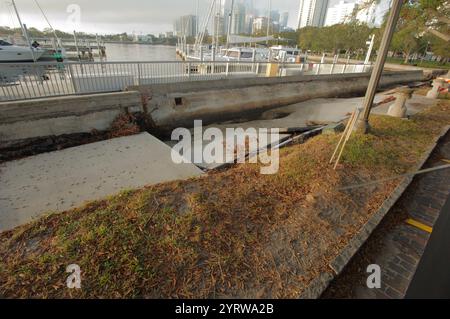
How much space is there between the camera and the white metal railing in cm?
722

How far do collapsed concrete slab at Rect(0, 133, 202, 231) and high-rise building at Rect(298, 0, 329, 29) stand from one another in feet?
317

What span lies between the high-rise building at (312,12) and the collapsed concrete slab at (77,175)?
9673cm

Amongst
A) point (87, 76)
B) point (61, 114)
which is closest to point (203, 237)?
point (61, 114)

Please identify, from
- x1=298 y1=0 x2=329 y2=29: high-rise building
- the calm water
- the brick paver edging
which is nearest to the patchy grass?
the brick paver edging

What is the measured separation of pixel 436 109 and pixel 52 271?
1545 centimetres

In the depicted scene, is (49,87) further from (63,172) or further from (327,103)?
(327,103)

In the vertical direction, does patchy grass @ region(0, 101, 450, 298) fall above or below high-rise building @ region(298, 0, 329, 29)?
below

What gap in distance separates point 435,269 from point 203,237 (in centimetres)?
372

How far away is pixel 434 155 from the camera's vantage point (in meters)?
6.55

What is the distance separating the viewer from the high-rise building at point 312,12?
84438 millimetres

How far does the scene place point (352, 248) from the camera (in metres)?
3.32

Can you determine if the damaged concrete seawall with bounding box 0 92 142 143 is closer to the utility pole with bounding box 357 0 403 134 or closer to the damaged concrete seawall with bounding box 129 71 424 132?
the damaged concrete seawall with bounding box 129 71 424 132

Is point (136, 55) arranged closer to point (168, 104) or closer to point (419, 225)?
point (168, 104)

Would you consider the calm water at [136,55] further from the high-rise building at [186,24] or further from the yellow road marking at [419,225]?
the yellow road marking at [419,225]
